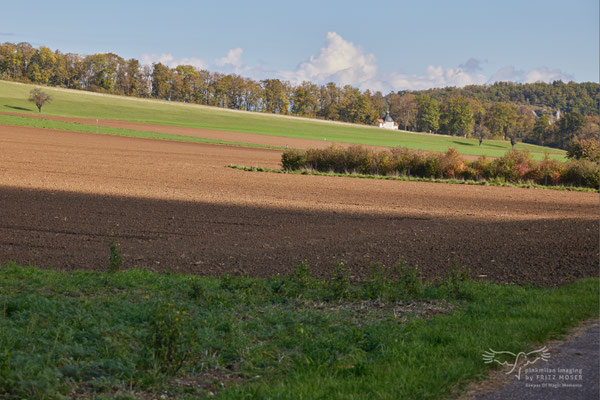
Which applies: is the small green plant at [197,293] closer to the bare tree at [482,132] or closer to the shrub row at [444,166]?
the shrub row at [444,166]

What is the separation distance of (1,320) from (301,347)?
141 inches

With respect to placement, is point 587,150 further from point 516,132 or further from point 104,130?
point 516,132

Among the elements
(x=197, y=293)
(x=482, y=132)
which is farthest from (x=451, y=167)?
(x=482, y=132)

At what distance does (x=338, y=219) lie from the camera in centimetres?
2069

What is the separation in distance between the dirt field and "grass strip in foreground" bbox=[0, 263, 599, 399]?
2.54 meters

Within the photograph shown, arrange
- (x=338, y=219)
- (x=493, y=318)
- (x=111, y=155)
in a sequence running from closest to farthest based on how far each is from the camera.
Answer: (x=493, y=318), (x=338, y=219), (x=111, y=155)

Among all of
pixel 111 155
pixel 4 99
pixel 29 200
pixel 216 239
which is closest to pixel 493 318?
pixel 216 239

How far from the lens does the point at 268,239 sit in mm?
15969

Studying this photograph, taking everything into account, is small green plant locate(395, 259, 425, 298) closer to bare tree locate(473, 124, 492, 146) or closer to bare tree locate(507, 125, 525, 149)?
bare tree locate(473, 124, 492, 146)

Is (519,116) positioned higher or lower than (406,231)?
higher

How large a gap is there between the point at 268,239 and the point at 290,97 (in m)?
158

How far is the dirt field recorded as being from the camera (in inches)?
500

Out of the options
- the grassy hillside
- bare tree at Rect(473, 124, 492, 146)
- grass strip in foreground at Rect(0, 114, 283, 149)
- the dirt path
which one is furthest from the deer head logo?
bare tree at Rect(473, 124, 492, 146)

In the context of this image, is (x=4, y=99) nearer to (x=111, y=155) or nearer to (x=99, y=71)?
(x=99, y=71)
